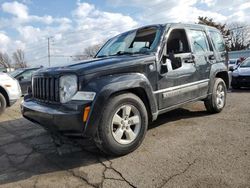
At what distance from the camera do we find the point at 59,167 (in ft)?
12.5

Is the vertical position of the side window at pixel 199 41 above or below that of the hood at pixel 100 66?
above

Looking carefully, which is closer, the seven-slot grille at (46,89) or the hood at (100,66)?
the hood at (100,66)

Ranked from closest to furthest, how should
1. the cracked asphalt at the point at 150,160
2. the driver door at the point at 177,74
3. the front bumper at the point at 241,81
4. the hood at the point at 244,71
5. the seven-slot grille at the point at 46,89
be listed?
1. the cracked asphalt at the point at 150,160
2. the seven-slot grille at the point at 46,89
3. the driver door at the point at 177,74
4. the front bumper at the point at 241,81
5. the hood at the point at 244,71

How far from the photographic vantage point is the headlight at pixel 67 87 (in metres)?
3.73

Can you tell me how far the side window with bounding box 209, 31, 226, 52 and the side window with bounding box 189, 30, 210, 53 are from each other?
385 mm

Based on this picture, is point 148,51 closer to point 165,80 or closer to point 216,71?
point 165,80

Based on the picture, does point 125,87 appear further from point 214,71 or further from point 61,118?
point 214,71

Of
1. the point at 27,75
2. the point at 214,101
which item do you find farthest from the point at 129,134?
the point at 27,75

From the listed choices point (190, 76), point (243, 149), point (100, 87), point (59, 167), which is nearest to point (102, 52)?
point (190, 76)

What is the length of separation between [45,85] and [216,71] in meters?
3.72

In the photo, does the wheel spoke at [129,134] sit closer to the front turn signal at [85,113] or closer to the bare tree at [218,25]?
the front turn signal at [85,113]

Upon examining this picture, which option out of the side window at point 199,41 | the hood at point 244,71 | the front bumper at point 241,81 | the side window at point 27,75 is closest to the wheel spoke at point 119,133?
the side window at point 199,41

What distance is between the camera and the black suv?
3.68m

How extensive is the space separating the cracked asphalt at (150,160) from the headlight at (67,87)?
93 cm
